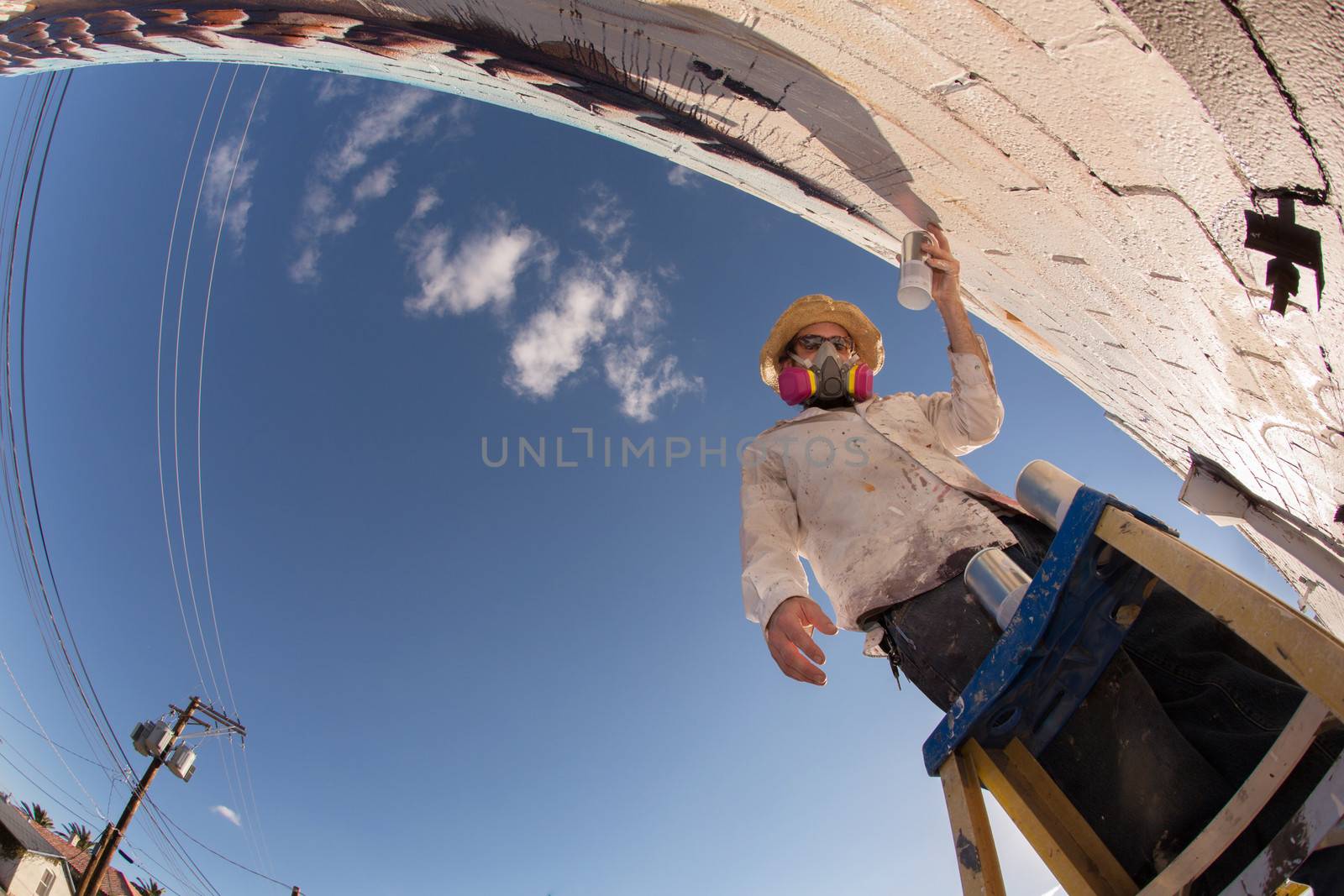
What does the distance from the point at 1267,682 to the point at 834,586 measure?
900mm

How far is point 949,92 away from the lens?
1.46 m

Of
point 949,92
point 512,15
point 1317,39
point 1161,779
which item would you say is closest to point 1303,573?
point 1161,779

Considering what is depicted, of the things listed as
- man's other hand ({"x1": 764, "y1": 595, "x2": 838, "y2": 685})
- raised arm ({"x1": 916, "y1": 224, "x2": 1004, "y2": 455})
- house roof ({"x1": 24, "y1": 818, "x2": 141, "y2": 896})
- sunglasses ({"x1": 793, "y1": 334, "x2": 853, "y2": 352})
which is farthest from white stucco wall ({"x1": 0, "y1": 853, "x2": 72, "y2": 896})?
raised arm ({"x1": 916, "y1": 224, "x2": 1004, "y2": 455})

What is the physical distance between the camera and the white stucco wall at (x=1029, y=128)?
3.06 feet

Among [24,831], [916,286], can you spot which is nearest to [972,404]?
[916,286]

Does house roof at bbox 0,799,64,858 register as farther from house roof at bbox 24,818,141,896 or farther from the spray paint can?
the spray paint can

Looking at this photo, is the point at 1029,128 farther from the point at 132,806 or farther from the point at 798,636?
the point at 132,806

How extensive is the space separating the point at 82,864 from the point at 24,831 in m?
4.42

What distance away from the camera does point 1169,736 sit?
1.09 m

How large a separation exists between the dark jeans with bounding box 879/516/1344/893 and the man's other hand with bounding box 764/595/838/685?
299 mm

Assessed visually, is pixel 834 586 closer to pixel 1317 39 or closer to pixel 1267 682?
pixel 1267 682

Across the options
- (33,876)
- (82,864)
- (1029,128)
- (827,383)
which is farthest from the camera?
(82,864)

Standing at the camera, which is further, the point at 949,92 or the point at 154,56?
the point at 154,56

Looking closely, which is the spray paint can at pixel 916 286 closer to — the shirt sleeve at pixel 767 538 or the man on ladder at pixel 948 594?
the man on ladder at pixel 948 594
